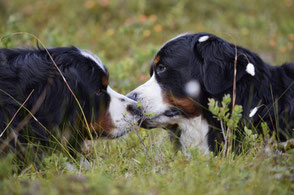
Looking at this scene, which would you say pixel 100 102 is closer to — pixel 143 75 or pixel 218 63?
pixel 218 63

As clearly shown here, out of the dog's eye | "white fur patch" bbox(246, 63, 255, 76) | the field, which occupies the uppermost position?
"white fur patch" bbox(246, 63, 255, 76)

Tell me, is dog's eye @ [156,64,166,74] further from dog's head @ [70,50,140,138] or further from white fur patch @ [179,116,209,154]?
white fur patch @ [179,116,209,154]

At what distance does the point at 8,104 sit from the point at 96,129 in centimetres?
77

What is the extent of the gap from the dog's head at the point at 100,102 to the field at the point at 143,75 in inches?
8.3

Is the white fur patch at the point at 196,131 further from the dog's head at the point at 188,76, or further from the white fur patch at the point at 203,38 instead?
the white fur patch at the point at 203,38

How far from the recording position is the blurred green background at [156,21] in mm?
7672

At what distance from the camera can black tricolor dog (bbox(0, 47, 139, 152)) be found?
10.5ft

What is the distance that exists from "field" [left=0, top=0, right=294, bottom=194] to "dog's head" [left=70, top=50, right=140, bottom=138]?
0.21 metres

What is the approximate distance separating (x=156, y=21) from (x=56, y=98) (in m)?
5.61

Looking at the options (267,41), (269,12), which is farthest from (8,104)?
(269,12)

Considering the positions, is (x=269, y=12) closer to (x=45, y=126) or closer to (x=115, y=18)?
(x=115, y=18)

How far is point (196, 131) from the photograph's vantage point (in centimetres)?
371

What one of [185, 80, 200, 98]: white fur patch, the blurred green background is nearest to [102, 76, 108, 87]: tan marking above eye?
[185, 80, 200, 98]: white fur patch

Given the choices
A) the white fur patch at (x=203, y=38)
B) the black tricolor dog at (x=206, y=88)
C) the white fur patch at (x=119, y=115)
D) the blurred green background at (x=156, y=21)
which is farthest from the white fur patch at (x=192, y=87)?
the blurred green background at (x=156, y=21)
